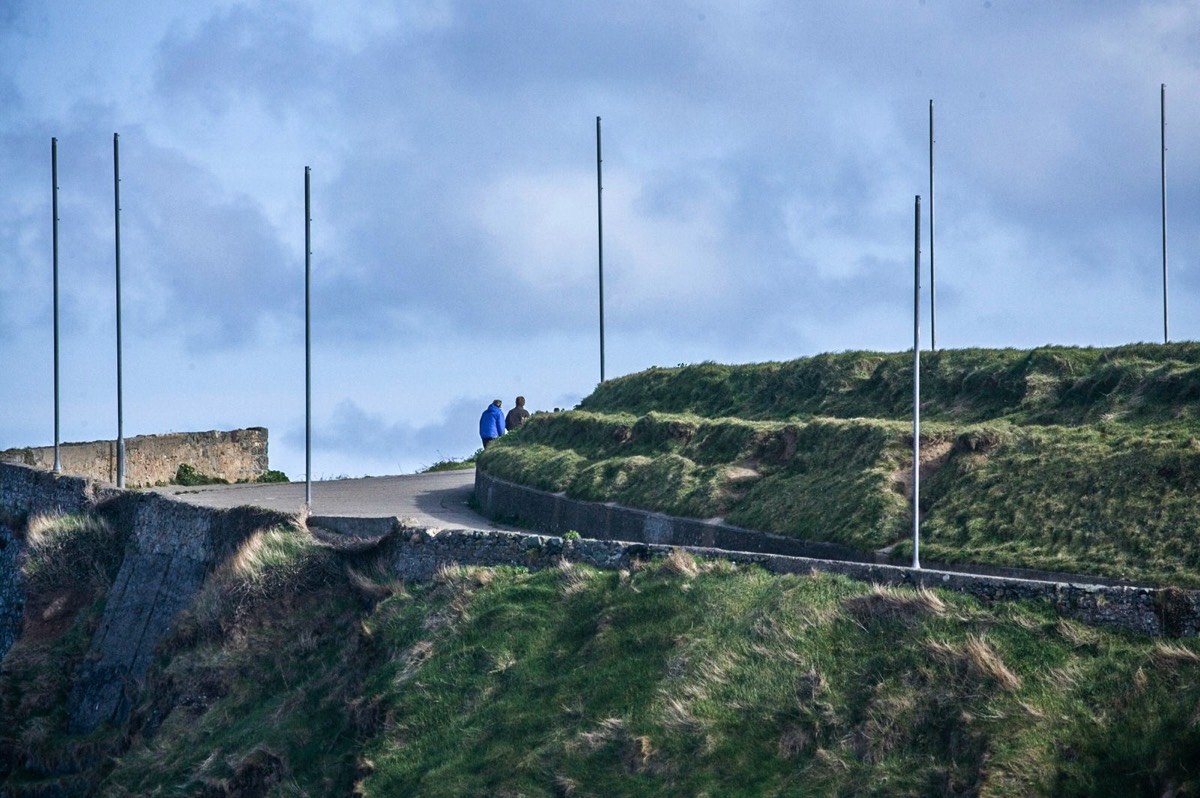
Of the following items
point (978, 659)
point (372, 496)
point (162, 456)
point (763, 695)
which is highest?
point (162, 456)

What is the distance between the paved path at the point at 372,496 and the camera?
83.3 ft

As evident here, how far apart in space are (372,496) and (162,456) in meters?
8.06

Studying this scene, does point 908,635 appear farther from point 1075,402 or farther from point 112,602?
point 112,602

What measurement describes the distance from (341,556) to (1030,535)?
8.86m

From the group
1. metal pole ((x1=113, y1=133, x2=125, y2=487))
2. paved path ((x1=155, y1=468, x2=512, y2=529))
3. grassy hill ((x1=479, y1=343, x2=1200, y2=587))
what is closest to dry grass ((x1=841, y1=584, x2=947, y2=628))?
grassy hill ((x1=479, y1=343, x2=1200, y2=587))

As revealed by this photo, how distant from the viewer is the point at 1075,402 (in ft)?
66.7

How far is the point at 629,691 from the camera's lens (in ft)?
45.2

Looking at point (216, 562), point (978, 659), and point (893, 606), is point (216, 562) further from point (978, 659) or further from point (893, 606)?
point (978, 659)

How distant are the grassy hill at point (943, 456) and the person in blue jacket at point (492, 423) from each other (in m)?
5.62

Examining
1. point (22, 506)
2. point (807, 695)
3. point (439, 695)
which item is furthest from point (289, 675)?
point (22, 506)

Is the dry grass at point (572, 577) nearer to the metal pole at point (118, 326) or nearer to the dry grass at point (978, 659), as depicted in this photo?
the dry grass at point (978, 659)

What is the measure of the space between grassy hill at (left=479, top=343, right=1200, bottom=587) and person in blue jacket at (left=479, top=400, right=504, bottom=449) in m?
5.62

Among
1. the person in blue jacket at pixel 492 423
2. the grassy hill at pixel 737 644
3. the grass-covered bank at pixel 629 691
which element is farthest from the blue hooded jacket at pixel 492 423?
the grass-covered bank at pixel 629 691

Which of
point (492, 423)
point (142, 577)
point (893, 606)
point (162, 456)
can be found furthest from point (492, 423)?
point (893, 606)
